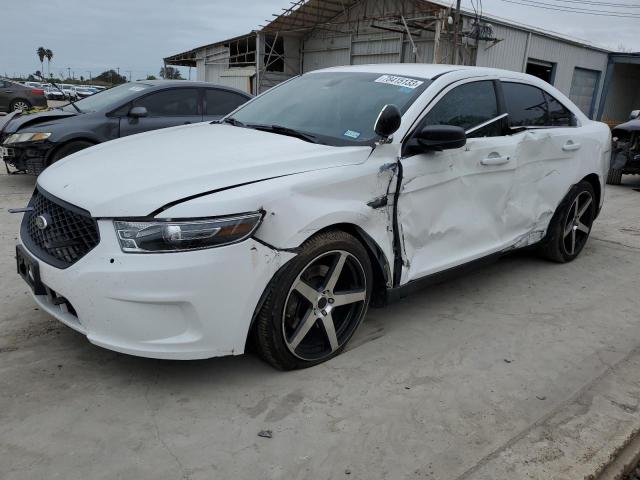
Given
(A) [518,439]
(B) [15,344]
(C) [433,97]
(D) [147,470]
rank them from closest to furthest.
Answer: (D) [147,470], (A) [518,439], (B) [15,344], (C) [433,97]

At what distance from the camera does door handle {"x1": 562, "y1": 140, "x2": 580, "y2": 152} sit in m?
4.50

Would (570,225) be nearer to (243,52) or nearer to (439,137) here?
(439,137)

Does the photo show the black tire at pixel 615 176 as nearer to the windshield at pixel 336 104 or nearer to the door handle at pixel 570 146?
the door handle at pixel 570 146

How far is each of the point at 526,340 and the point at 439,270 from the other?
72 cm

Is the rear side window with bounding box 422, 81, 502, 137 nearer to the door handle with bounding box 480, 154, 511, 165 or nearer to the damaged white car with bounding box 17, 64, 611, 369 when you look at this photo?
the damaged white car with bounding box 17, 64, 611, 369

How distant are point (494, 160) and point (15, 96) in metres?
21.3

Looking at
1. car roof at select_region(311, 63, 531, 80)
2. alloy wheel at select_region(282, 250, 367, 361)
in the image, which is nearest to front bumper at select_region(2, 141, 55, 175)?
car roof at select_region(311, 63, 531, 80)

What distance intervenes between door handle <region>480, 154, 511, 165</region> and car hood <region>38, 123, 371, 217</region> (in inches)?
42.1

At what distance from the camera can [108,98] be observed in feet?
24.2

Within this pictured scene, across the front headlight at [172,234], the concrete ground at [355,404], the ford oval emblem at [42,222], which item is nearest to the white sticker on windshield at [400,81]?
the concrete ground at [355,404]

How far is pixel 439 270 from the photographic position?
3477mm

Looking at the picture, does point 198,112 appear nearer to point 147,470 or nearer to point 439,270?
point 439,270

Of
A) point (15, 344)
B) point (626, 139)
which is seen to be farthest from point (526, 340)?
point (626, 139)

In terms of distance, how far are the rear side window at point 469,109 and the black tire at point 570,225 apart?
1288 mm
